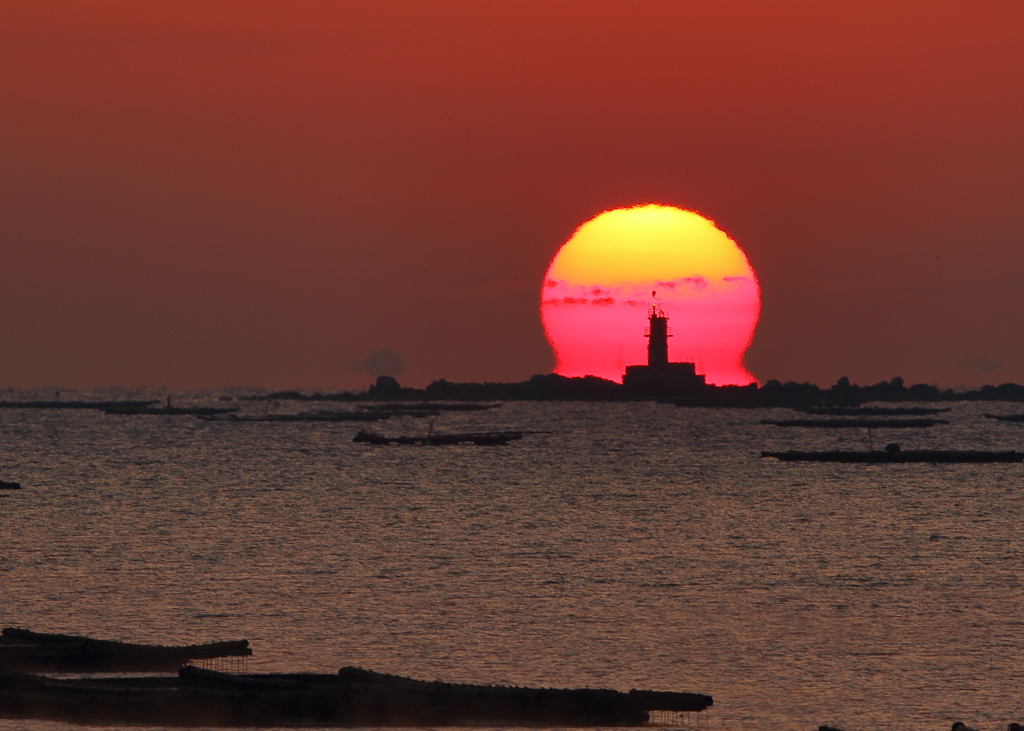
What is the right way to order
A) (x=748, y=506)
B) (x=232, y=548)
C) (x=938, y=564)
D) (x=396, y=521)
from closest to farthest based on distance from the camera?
(x=938, y=564)
(x=232, y=548)
(x=396, y=521)
(x=748, y=506)

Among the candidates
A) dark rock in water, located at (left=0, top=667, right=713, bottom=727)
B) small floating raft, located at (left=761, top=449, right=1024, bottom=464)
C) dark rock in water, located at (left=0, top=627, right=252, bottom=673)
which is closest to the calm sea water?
dark rock in water, located at (left=0, top=667, right=713, bottom=727)

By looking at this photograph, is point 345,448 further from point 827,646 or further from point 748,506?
point 827,646

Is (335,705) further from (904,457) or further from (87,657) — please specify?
(904,457)

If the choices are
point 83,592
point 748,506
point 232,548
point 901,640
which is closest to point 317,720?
point 901,640

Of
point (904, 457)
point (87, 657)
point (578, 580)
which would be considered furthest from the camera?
point (904, 457)

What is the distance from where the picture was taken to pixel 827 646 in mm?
31188

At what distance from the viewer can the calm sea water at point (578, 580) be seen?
92.7 feet

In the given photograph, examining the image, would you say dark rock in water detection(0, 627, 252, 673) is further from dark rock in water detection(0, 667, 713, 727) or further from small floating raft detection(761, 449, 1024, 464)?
small floating raft detection(761, 449, 1024, 464)

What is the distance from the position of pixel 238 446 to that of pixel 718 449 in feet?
160

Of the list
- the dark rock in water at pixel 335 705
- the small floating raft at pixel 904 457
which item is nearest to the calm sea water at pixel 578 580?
the dark rock in water at pixel 335 705

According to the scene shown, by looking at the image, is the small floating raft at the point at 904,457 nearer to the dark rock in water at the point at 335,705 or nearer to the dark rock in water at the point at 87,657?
the dark rock in water at the point at 335,705

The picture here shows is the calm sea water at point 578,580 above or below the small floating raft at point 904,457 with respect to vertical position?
below

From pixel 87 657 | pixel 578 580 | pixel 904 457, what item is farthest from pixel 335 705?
pixel 904 457

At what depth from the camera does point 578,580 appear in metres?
42.2
